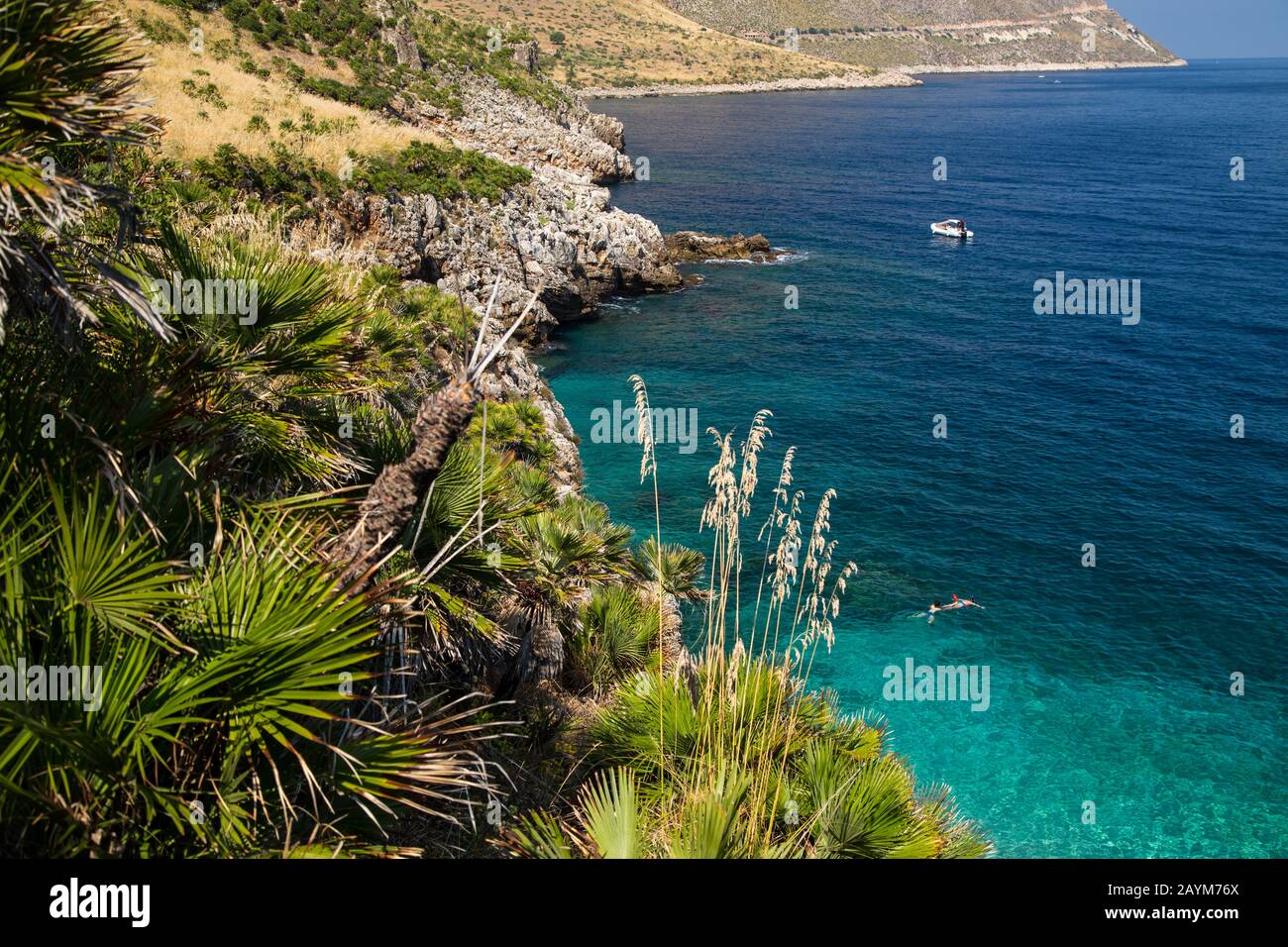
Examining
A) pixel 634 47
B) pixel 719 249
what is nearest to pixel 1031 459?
pixel 719 249

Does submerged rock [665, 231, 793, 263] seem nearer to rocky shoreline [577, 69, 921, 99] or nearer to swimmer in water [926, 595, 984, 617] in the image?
swimmer in water [926, 595, 984, 617]

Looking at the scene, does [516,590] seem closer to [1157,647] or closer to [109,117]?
[109,117]

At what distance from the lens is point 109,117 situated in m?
5.09

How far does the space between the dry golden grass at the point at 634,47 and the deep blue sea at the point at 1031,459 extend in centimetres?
8887

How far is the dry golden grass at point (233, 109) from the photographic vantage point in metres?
25.7

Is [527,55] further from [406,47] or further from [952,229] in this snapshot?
[952,229]

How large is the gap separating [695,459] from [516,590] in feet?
75.0

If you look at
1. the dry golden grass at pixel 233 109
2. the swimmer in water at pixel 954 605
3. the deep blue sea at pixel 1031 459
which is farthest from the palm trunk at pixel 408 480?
the dry golden grass at pixel 233 109

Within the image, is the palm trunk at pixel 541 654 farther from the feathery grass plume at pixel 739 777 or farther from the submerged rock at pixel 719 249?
the submerged rock at pixel 719 249

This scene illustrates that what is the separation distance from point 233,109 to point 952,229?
46.8 metres

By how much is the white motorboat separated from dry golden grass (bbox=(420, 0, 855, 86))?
94.9 m

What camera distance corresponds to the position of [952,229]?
194 feet

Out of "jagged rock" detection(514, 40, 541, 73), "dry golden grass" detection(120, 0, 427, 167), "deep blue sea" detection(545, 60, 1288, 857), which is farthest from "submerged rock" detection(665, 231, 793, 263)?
"jagged rock" detection(514, 40, 541, 73)

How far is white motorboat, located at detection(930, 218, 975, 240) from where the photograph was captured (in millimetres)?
58531
